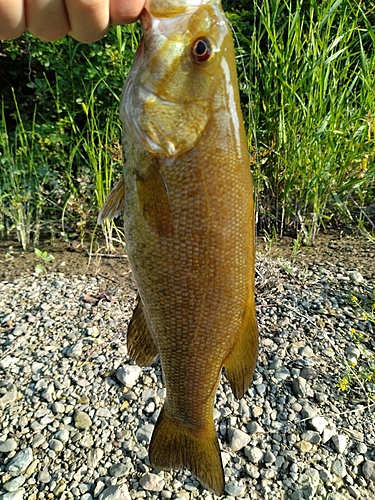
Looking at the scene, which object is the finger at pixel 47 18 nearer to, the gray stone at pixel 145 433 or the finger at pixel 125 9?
the finger at pixel 125 9

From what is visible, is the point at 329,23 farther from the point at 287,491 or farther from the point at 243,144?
the point at 287,491

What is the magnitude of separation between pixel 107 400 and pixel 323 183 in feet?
8.33

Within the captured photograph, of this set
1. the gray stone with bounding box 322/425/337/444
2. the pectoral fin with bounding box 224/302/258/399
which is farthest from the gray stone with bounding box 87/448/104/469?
the pectoral fin with bounding box 224/302/258/399

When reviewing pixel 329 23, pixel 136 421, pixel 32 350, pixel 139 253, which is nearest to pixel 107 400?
pixel 136 421

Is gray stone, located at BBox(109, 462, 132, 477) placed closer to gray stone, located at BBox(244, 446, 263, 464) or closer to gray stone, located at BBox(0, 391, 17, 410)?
gray stone, located at BBox(244, 446, 263, 464)

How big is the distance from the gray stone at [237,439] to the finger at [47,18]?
6.86 feet

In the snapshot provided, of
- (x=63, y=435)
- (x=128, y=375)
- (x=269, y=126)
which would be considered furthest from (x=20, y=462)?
(x=269, y=126)

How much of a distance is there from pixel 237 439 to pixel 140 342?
1266 mm

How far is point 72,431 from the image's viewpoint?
248cm

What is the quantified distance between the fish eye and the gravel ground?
1981 millimetres

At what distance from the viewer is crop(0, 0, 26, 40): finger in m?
1.20

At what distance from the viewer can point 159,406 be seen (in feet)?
8.65

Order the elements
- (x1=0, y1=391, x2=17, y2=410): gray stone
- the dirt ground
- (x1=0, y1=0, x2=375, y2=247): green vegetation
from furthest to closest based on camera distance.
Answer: the dirt ground, (x1=0, y1=0, x2=375, y2=247): green vegetation, (x1=0, y1=391, x2=17, y2=410): gray stone

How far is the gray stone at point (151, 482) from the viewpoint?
221 cm
